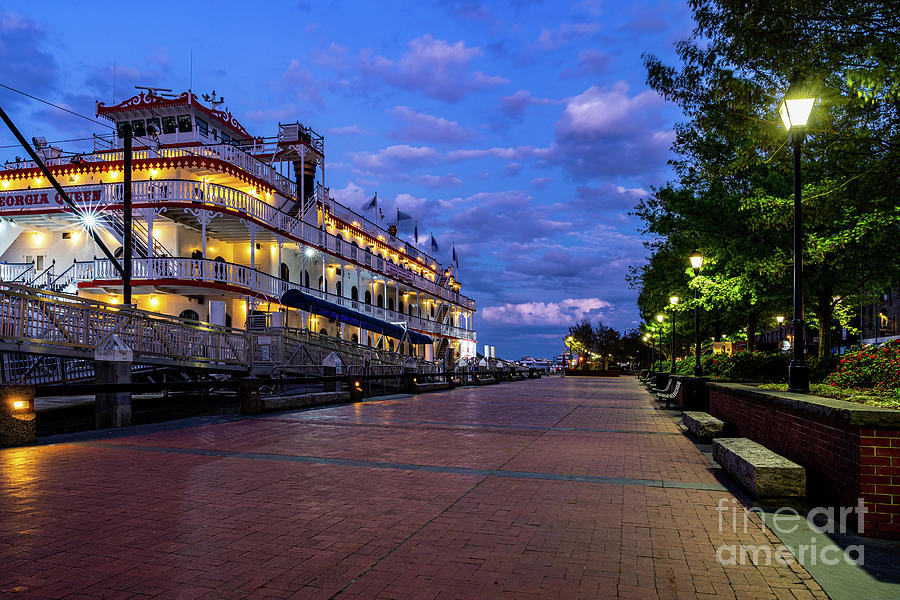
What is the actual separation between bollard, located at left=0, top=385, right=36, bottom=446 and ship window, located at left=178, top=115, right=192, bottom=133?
25554mm

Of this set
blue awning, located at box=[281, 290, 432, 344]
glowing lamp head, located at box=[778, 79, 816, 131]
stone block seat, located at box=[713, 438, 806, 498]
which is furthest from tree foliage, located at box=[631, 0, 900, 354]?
blue awning, located at box=[281, 290, 432, 344]

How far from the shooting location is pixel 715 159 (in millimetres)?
22578

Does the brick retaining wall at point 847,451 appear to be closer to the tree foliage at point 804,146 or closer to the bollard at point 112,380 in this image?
the tree foliage at point 804,146

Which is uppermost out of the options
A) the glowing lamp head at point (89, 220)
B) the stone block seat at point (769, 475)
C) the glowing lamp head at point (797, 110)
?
the glowing lamp head at point (89, 220)

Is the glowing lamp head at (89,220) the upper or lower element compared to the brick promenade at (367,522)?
upper

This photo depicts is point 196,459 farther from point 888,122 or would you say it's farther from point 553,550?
point 888,122

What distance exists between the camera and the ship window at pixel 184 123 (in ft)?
103

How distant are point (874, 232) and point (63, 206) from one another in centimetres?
2938

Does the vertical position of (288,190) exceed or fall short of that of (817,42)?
it exceeds it

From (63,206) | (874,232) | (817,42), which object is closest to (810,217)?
(874,232)

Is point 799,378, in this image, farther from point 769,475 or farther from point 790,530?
point 790,530

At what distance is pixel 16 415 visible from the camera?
893 centimetres

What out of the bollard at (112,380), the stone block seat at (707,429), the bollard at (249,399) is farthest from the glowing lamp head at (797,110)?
the bollard at (112,380)

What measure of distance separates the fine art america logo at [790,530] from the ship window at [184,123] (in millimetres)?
32070
